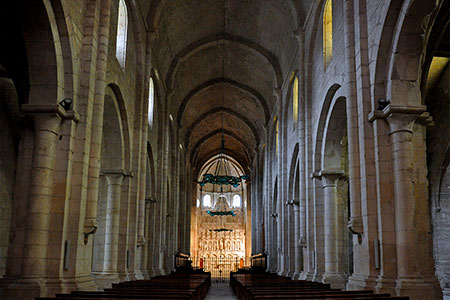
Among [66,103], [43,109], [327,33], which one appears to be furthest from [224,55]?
[43,109]

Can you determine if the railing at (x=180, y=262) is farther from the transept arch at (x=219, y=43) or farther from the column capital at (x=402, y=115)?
the column capital at (x=402, y=115)

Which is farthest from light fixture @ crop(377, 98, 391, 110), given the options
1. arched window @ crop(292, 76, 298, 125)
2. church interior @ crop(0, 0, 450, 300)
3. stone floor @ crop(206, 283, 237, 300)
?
stone floor @ crop(206, 283, 237, 300)

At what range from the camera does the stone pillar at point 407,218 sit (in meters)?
9.85

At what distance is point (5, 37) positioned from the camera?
11.8 m

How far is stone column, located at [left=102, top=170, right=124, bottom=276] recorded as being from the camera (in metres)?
16.0

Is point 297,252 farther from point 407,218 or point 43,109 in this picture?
point 43,109

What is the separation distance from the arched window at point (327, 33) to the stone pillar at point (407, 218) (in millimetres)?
5968

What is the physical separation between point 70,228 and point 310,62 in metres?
11.9

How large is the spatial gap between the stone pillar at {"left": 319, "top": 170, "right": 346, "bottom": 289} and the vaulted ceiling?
22.6ft

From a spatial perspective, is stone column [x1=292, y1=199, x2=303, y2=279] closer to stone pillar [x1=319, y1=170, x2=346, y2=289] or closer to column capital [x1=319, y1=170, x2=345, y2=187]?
stone pillar [x1=319, y1=170, x2=346, y2=289]

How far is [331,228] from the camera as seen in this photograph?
1641cm

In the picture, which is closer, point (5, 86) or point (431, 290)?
point (431, 290)

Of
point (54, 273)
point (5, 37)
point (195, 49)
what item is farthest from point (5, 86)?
point (195, 49)

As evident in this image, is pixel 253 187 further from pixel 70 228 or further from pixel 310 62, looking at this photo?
pixel 70 228
